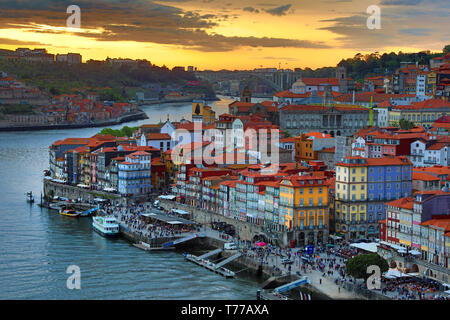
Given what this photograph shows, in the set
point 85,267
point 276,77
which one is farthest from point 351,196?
point 276,77

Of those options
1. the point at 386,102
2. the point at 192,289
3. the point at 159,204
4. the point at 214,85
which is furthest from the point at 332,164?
the point at 214,85

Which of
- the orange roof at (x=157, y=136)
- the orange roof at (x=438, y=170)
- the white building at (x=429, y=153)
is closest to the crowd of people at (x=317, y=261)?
the orange roof at (x=438, y=170)

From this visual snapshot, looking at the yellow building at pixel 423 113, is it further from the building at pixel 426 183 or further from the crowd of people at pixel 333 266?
the crowd of people at pixel 333 266

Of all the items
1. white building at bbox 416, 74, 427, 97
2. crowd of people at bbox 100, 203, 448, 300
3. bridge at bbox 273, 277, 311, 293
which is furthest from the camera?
white building at bbox 416, 74, 427, 97

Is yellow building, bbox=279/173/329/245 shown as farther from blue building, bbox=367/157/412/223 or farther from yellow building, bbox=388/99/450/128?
yellow building, bbox=388/99/450/128

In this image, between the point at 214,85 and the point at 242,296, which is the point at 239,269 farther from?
the point at 214,85

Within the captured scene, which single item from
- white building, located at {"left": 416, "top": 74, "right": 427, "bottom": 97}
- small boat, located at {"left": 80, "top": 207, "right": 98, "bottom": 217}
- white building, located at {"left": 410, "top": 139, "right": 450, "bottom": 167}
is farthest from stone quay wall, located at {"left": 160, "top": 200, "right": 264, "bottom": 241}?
white building, located at {"left": 416, "top": 74, "right": 427, "bottom": 97}

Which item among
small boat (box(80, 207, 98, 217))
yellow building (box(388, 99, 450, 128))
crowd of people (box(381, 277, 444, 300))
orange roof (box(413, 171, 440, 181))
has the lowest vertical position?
small boat (box(80, 207, 98, 217))
